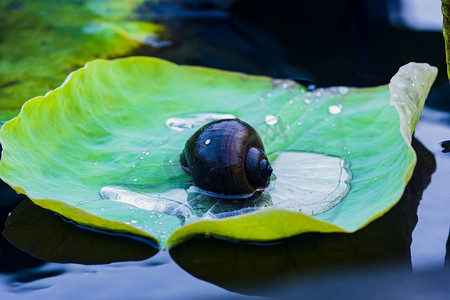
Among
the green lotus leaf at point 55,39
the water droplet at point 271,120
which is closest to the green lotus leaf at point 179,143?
the water droplet at point 271,120

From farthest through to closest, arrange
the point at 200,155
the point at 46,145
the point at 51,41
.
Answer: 1. the point at 51,41
2. the point at 46,145
3. the point at 200,155

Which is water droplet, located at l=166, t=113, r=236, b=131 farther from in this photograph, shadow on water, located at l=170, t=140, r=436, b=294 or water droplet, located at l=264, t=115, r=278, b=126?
shadow on water, located at l=170, t=140, r=436, b=294

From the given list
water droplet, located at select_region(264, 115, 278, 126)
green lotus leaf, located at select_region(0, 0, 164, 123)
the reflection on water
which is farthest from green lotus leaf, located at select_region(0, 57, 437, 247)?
green lotus leaf, located at select_region(0, 0, 164, 123)

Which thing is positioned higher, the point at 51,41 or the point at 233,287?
the point at 51,41

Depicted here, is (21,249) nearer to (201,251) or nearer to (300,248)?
(201,251)

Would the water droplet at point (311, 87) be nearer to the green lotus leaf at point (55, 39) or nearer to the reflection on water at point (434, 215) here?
A: the reflection on water at point (434, 215)

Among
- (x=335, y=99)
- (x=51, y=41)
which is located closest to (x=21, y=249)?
(x=335, y=99)

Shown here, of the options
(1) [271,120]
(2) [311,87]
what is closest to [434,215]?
(1) [271,120]

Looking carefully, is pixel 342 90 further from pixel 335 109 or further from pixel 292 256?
pixel 292 256
